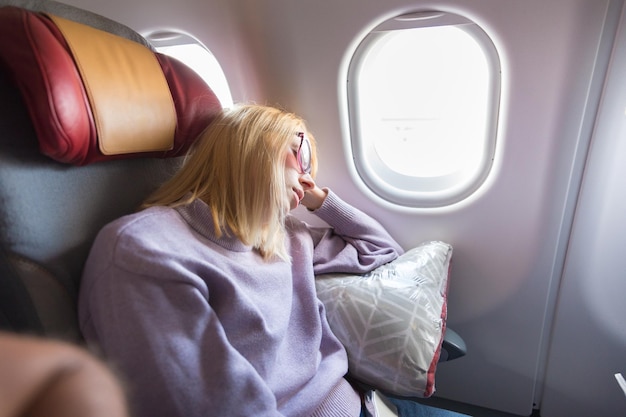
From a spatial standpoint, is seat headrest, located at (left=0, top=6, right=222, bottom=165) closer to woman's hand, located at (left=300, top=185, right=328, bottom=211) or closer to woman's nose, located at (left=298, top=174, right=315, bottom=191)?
woman's nose, located at (left=298, top=174, right=315, bottom=191)

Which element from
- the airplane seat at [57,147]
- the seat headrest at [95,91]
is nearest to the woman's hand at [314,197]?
the seat headrest at [95,91]

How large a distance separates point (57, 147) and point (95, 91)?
14cm

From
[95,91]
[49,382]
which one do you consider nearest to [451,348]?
[49,382]

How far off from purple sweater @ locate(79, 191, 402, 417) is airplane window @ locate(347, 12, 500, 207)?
2.25ft

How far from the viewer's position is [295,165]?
38.0 inches

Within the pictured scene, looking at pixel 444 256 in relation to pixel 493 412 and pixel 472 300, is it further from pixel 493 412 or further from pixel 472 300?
Answer: pixel 493 412

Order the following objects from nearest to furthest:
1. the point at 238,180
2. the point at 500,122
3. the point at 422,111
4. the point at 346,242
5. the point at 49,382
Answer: the point at 49,382 → the point at 238,180 → the point at 500,122 → the point at 346,242 → the point at 422,111

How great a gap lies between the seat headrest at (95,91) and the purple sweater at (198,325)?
0.17 m

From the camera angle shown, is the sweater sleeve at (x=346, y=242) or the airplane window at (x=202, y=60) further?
the airplane window at (x=202, y=60)

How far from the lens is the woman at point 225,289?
0.62m

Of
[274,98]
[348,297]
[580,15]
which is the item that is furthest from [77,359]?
[580,15]

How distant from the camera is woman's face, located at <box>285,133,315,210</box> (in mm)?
954

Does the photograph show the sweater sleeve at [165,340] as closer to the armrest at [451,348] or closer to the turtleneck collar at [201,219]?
the turtleneck collar at [201,219]

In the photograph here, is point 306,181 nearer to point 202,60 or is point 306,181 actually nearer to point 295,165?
point 295,165
